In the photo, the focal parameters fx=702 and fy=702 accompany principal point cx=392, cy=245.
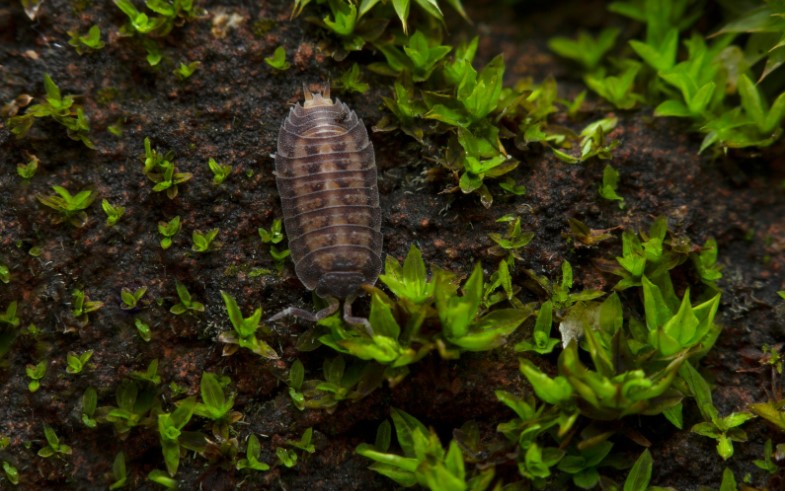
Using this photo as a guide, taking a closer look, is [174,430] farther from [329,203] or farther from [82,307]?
[329,203]

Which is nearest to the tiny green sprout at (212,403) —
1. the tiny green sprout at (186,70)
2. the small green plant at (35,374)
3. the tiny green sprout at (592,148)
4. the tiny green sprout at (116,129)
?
the small green plant at (35,374)

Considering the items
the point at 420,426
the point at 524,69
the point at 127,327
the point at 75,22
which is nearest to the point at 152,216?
the point at 127,327

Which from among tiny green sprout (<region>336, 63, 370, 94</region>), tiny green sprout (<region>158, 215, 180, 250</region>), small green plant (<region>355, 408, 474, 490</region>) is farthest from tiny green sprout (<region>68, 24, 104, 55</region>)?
small green plant (<region>355, 408, 474, 490</region>)

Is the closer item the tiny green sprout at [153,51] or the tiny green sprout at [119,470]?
the tiny green sprout at [119,470]

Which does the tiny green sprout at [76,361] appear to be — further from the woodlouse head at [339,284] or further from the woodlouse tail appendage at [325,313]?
the woodlouse head at [339,284]

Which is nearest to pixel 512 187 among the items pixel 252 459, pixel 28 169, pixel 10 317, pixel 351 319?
pixel 351 319

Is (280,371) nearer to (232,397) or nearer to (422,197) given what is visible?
(232,397)
